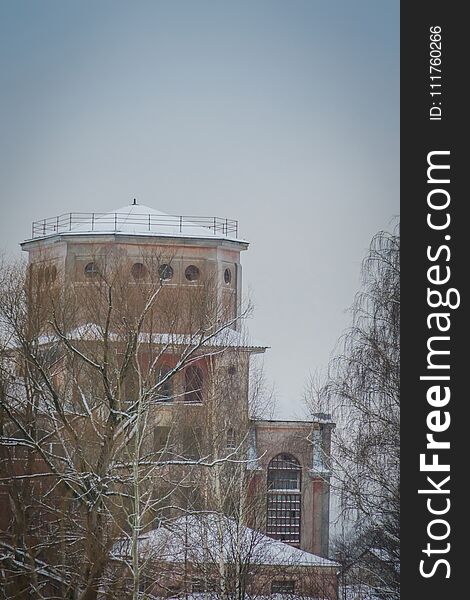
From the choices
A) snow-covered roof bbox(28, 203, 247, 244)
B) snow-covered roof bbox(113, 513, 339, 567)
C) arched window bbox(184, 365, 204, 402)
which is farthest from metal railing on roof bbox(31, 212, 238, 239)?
snow-covered roof bbox(113, 513, 339, 567)

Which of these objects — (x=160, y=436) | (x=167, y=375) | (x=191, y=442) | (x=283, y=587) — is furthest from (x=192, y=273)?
(x=167, y=375)

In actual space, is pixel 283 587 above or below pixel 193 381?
below

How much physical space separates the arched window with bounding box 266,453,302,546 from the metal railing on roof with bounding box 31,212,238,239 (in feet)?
12.8

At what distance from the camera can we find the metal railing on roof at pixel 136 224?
17844 mm

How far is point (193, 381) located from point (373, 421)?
811cm

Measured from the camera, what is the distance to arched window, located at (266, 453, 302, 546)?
63.9ft

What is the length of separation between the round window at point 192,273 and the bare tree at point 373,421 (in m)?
9.35

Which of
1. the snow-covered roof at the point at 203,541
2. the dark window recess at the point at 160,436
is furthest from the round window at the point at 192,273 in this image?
the snow-covered roof at the point at 203,541

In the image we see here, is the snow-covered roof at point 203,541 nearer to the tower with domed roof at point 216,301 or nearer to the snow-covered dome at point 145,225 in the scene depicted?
the tower with domed roof at point 216,301

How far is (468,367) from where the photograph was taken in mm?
5914

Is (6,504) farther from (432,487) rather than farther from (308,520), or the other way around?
(308,520)

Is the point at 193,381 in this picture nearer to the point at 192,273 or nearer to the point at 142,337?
the point at 192,273

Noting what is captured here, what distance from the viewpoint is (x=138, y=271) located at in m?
15.6

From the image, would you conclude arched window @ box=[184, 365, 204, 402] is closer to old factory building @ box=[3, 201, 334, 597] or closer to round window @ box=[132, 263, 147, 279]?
old factory building @ box=[3, 201, 334, 597]
